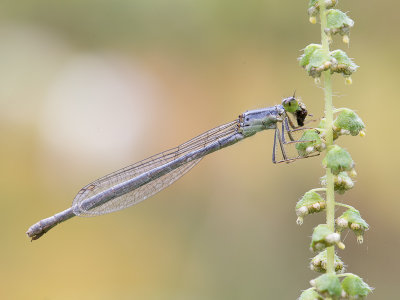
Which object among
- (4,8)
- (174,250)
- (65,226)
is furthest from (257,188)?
(4,8)

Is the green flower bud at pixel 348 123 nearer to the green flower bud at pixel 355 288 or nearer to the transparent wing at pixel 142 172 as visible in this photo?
the green flower bud at pixel 355 288

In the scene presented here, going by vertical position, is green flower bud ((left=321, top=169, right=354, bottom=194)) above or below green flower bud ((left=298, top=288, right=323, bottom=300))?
above

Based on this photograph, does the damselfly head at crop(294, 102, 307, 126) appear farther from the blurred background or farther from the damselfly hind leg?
the blurred background

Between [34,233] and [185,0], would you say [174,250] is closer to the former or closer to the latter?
[34,233]

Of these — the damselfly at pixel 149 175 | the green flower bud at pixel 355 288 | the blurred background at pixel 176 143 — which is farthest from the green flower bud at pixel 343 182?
the blurred background at pixel 176 143

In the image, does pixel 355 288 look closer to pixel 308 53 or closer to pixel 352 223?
pixel 352 223

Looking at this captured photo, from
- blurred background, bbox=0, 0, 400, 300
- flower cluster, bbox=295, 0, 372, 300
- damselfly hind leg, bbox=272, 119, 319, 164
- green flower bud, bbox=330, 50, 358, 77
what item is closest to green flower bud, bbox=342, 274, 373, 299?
flower cluster, bbox=295, 0, 372, 300

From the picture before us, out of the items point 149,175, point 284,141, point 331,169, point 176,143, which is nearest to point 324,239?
point 331,169

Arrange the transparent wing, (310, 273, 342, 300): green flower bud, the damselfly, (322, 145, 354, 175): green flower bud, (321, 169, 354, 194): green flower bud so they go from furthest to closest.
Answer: the transparent wing, the damselfly, (321, 169, 354, 194): green flower bud, (322, 145, 354, 175): green flower bud, (310, 273, 342, 300): green flower bud
